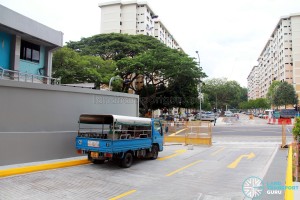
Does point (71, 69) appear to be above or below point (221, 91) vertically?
below

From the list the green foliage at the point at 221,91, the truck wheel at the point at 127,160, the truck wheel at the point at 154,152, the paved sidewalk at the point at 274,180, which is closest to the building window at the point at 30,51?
the truck wheel at the point at 154,152

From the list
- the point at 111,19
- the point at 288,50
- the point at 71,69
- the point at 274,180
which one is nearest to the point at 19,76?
the point at 71,69

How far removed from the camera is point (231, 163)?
13.4 meters

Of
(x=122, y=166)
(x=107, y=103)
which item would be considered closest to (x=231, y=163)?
(x=122, y=166)

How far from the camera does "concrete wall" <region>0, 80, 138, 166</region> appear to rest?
1127cm

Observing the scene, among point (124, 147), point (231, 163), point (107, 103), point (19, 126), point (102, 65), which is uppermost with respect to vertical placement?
point (102, 65)

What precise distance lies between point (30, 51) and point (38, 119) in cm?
914

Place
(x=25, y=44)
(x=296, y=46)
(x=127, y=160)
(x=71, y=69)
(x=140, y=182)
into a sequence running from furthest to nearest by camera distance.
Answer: (x=296, y=46) < (x=71, y=69) < (x=25, y=44) < (x=127, y=160) < (x=140, y=182)

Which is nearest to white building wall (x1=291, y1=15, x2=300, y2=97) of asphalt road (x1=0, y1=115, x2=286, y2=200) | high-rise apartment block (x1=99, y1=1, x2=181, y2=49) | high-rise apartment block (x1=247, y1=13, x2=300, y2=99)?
high-rise apartment block (x1=247, y1=13, x2=300, y2=99)

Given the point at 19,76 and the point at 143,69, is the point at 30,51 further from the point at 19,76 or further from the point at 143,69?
the point at 143,69

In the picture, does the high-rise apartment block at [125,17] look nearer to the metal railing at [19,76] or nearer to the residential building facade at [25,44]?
the residential building facade at [25,44]

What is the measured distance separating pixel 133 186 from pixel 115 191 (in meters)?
0.79

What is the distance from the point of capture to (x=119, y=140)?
11289 mm

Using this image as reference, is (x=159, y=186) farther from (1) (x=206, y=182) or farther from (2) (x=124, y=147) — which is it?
(2) (x=124, y=147)
